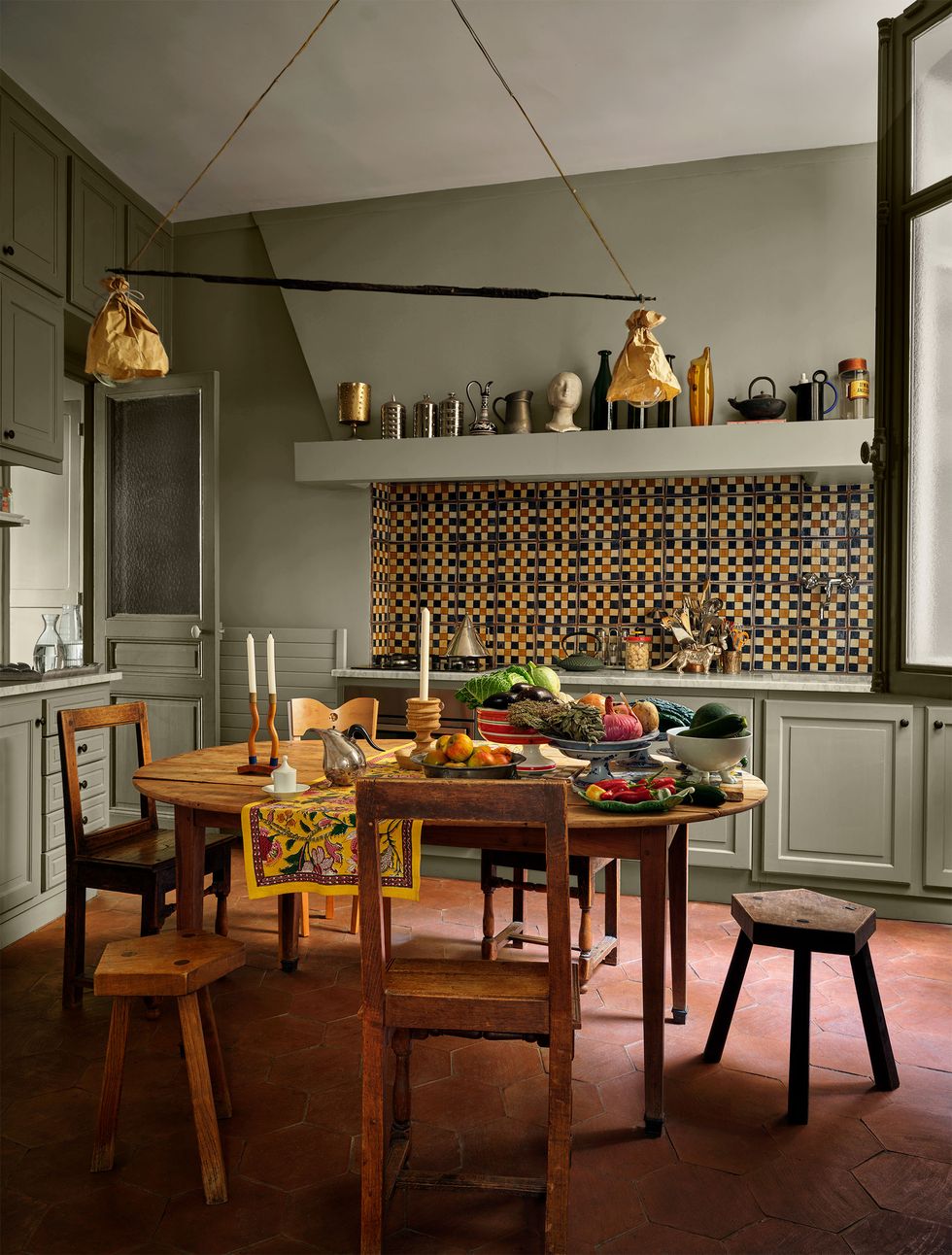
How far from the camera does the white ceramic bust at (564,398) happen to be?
430 centimetres

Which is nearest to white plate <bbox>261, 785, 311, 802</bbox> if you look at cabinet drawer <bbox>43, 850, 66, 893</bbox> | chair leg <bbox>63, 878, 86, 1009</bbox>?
chair leg <bbox>63, 878, 86, 1009</bbox>

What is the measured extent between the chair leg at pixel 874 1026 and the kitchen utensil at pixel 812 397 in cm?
249

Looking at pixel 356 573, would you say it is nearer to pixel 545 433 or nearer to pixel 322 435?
pixel 322 435

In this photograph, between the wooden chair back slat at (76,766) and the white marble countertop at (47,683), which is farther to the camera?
the white marble countertop at (47,683)

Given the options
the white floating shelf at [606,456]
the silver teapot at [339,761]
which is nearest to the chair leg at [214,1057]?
the silver teapot at [339,761]

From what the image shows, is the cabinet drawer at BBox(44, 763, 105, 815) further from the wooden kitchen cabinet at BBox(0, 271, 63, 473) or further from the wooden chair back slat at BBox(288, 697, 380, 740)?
the wooden kitchen cabinet at BBox(0, 271, 63, 473)

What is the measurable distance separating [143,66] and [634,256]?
2261 millimetres

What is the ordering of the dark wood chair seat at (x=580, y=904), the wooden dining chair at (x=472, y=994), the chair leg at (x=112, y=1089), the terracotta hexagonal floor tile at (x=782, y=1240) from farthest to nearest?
the dark wood chair seat at (x=580, y=904), the chair leg at (x=112, y=1089), the terracotta hexagonal floor tile at (x=782, y=1240), the wooden dining chair at (x=472, y=994)

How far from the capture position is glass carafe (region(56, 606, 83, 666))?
4070mm

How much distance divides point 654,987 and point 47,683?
8.39 feet

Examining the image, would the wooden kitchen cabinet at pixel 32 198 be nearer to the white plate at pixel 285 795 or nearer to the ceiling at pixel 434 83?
the ceiling at pixel 434 83

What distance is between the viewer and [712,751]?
2277mm

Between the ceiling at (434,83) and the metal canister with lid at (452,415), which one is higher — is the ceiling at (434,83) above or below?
above

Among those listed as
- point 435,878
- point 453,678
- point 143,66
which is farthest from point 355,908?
point 143,66
